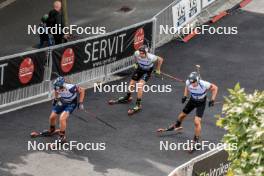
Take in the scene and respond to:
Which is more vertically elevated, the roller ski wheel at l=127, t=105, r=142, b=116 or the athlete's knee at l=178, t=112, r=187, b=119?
the athlete's knee at l=178, t=112, r=187, b=119

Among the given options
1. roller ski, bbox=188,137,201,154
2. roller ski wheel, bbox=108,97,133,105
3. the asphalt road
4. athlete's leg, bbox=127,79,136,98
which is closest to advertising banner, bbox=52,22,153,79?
the asphalt road

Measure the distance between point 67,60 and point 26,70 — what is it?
1.69 meters

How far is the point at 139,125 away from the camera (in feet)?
67.6

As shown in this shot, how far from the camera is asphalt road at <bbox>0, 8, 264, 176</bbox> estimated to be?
18000 mm

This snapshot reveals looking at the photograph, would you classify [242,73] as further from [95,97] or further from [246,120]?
[246,120]

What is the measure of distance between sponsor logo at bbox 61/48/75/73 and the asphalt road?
117 centimetres

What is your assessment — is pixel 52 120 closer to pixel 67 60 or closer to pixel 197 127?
pixel 67 60

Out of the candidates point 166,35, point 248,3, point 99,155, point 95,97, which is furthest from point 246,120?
point 248,3

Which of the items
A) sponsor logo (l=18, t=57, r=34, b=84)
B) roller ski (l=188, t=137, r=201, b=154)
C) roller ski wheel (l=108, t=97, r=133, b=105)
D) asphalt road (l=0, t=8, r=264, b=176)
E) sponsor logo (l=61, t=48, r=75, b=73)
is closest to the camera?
asphalt road (l=0, t=8, r=264, b=176)

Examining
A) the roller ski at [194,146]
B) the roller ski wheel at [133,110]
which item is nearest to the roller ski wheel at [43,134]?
the roller ski wheel at [133,110]

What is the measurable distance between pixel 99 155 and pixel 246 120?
8.82 metres

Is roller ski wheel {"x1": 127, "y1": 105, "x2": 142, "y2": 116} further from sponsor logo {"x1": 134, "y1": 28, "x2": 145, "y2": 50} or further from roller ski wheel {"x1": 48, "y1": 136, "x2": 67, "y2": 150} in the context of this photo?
sponsor logo {"x1": 134, "y1": 28, "x2": 145, "y2": 50}

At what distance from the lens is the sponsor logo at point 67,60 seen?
2162cm

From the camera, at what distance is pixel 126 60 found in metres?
24.3
